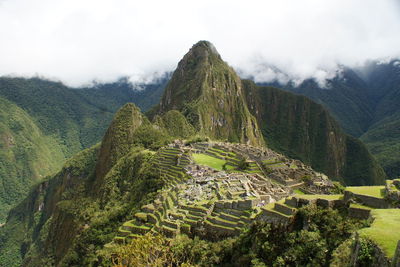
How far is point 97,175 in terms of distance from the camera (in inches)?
4124

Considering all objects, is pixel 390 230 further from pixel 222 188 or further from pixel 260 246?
pixel 222 188

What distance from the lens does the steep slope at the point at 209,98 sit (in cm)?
15900

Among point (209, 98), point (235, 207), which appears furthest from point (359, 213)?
point (209, 98)

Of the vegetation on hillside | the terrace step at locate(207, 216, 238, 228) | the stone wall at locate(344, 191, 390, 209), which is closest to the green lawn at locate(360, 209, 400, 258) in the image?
the vegetation on hillside

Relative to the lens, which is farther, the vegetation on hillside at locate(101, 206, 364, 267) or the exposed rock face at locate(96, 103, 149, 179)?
the exposed rock face at locate(96, 103, 149, 179)

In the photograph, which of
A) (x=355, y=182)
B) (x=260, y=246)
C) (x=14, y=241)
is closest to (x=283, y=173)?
(x=260, y=246)

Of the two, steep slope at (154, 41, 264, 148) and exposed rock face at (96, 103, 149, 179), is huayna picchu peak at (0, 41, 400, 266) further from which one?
steep slope at (154, 41, 264, 148)

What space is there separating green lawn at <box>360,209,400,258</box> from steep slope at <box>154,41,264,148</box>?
432 feet

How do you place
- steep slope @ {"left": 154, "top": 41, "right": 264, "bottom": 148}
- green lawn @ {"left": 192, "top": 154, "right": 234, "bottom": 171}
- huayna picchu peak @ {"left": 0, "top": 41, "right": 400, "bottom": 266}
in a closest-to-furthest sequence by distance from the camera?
1. huayna picchu peak @ {"left": 0, "top": 41, "right": 400, "bottom": 266}
2. green lawn @ {"left": 192, "top": 154, "right": 234, "bottom": 171}
3. steep slope @ {"left": 154, "top": 41, "right": 264, "bottom": 148}

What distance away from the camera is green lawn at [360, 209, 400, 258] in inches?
388

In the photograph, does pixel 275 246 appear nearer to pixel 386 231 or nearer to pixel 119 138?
pixel 386 231

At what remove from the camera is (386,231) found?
11.0 metres

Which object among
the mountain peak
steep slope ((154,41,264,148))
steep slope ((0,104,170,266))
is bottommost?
steep slope ((0,104,170,266))

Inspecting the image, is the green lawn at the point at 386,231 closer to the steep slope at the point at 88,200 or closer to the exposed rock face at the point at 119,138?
the steep slope at the point at 88,200
